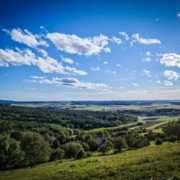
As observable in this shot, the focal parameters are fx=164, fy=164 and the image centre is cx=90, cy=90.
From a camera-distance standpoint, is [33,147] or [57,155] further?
[57,155]

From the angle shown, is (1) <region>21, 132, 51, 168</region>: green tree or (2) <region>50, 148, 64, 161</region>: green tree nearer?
(1) <region>21, 132, 51, 168</region>: green tree

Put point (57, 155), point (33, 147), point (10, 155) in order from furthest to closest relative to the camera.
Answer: point (57, 155) < point (10, 155) < point (33, 147)

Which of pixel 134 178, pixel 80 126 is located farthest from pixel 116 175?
pixel 80 126

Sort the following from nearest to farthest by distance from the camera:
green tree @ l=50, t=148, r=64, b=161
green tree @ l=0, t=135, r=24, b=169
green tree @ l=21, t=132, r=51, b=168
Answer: green tree @ l=21, t=132, r=51, b=168 < green tree @ l=0, t=135, r=24, b=169 < green tree @ l=50, t=148, r=64, b=161

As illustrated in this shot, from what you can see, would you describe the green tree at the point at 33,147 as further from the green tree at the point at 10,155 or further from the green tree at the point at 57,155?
the green tree at the point at 57,155

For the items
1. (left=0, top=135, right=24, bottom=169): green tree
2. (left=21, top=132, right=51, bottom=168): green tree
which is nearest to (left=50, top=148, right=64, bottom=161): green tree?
(left=21, top=132, right=51, bottom=168): green tree

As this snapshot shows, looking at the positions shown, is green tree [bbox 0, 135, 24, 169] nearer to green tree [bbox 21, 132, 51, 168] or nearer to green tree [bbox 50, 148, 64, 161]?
green tree [bbox 21, 132, 51, 168]

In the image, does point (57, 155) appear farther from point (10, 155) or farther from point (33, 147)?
point (10, 155)

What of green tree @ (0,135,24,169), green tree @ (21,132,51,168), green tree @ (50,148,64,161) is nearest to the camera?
green tree @ (21,132,51,168)

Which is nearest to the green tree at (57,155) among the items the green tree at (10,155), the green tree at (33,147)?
the green tree at (33,147)

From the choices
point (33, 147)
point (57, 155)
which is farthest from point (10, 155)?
point (57, 155)

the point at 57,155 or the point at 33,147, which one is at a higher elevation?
the point at 33,147

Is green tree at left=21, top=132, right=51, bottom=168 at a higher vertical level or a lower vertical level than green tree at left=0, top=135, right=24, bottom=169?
higher

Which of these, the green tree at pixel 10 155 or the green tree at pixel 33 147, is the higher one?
the green tree at pixel 33 147
